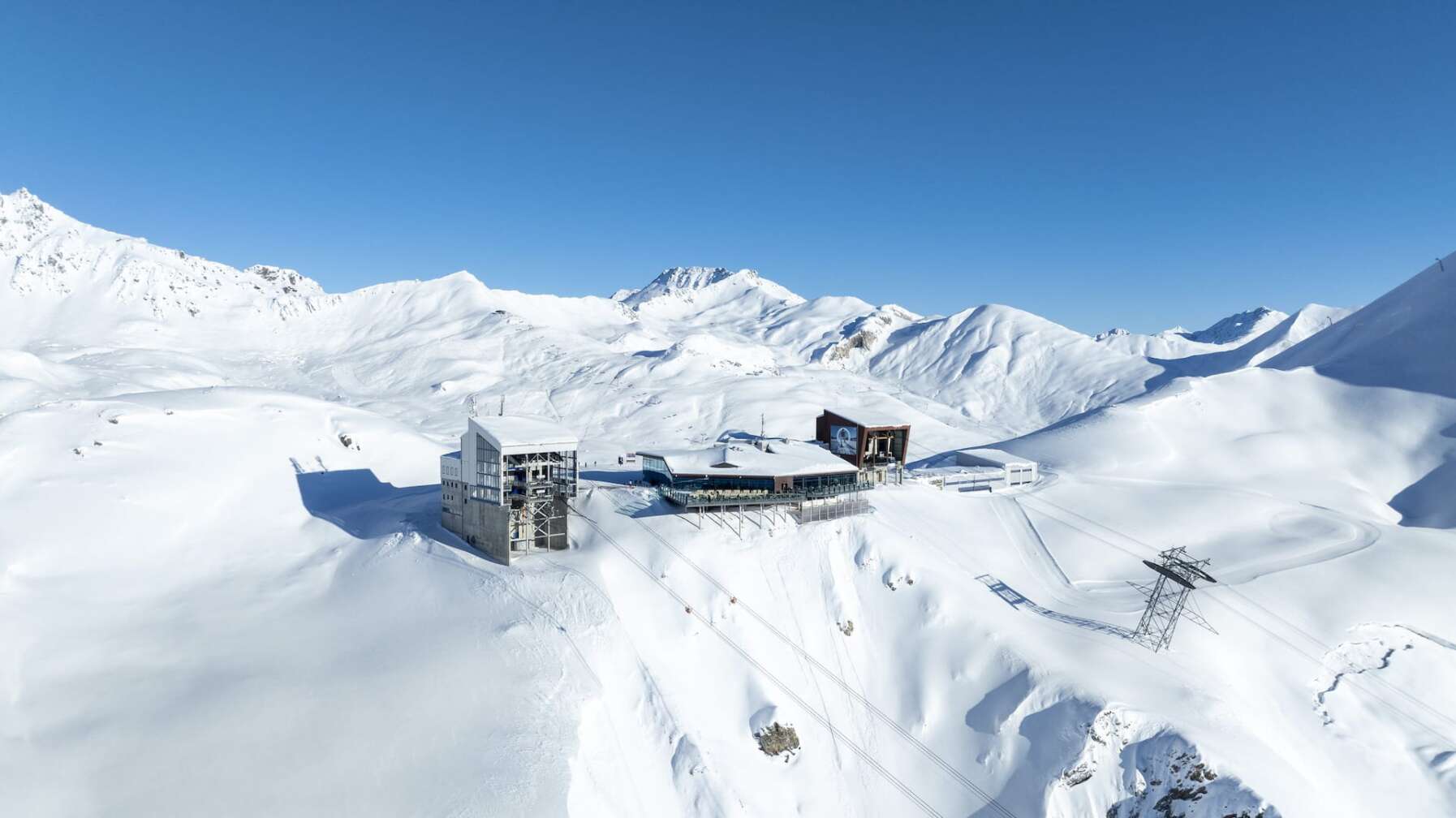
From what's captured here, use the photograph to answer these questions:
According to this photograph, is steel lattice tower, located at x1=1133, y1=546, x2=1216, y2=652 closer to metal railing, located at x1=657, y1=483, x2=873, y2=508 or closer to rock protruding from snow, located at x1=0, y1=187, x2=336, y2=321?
metal railing, located at x1=657, y1=483, x2=873, y2=508

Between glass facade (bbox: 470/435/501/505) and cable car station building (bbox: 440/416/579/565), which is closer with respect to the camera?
cable car station building (bbox: 440/416/579/565)

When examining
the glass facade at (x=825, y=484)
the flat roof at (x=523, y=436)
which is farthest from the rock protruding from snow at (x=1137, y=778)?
the flat roof at (x=523, y=436)

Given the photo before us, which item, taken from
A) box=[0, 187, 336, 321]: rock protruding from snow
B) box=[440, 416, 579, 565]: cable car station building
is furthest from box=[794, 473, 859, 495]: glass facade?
box=[0, 187, 336, 321]: rock protruding from snow

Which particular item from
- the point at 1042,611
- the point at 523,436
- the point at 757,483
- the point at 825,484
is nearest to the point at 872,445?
the point at 825,484

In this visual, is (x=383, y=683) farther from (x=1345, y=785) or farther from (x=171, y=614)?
(x=1345, y=785)

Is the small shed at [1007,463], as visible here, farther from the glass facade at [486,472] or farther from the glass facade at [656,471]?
the glass facade at [486,472]

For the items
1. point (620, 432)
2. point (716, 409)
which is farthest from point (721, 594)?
point (716, 409)
